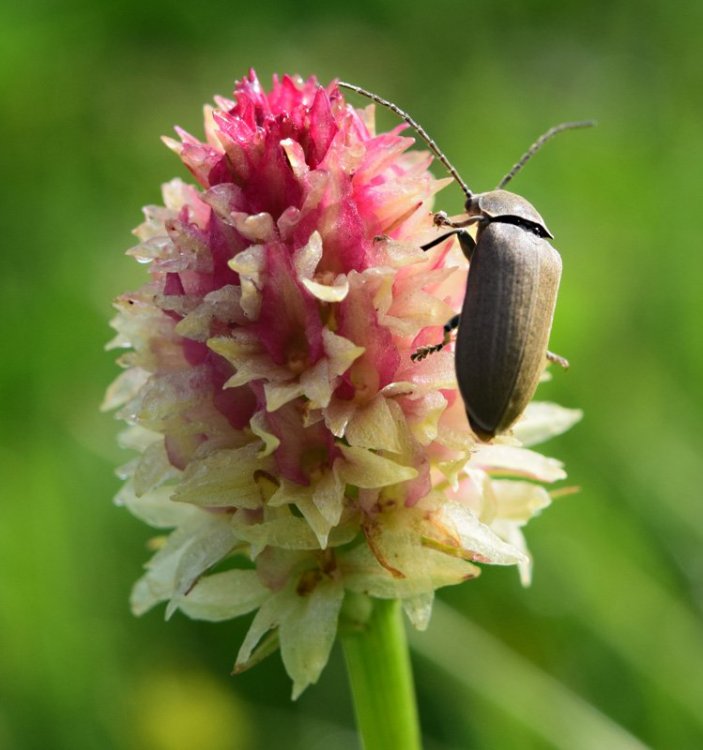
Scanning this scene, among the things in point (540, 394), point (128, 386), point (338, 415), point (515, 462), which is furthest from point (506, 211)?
point (540, 394)

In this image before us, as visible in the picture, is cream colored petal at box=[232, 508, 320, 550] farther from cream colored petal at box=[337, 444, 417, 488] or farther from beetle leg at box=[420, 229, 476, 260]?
beetle leg at box=[420, 229, 476, 260]

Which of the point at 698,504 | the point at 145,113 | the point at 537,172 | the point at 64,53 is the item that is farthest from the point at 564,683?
the point at 64,53

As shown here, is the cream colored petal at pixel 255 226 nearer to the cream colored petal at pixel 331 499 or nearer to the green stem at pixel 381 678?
the cream colored petal at pixel 331 499

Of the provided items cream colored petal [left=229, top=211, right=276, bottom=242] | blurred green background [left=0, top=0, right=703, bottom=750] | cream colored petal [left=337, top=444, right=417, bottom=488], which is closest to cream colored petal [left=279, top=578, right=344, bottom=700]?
cream colored petal [left=337, top=444, right=417, bottom=488]

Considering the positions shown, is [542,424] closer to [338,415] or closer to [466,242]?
[466,242]

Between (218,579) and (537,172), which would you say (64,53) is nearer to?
(537,172)
